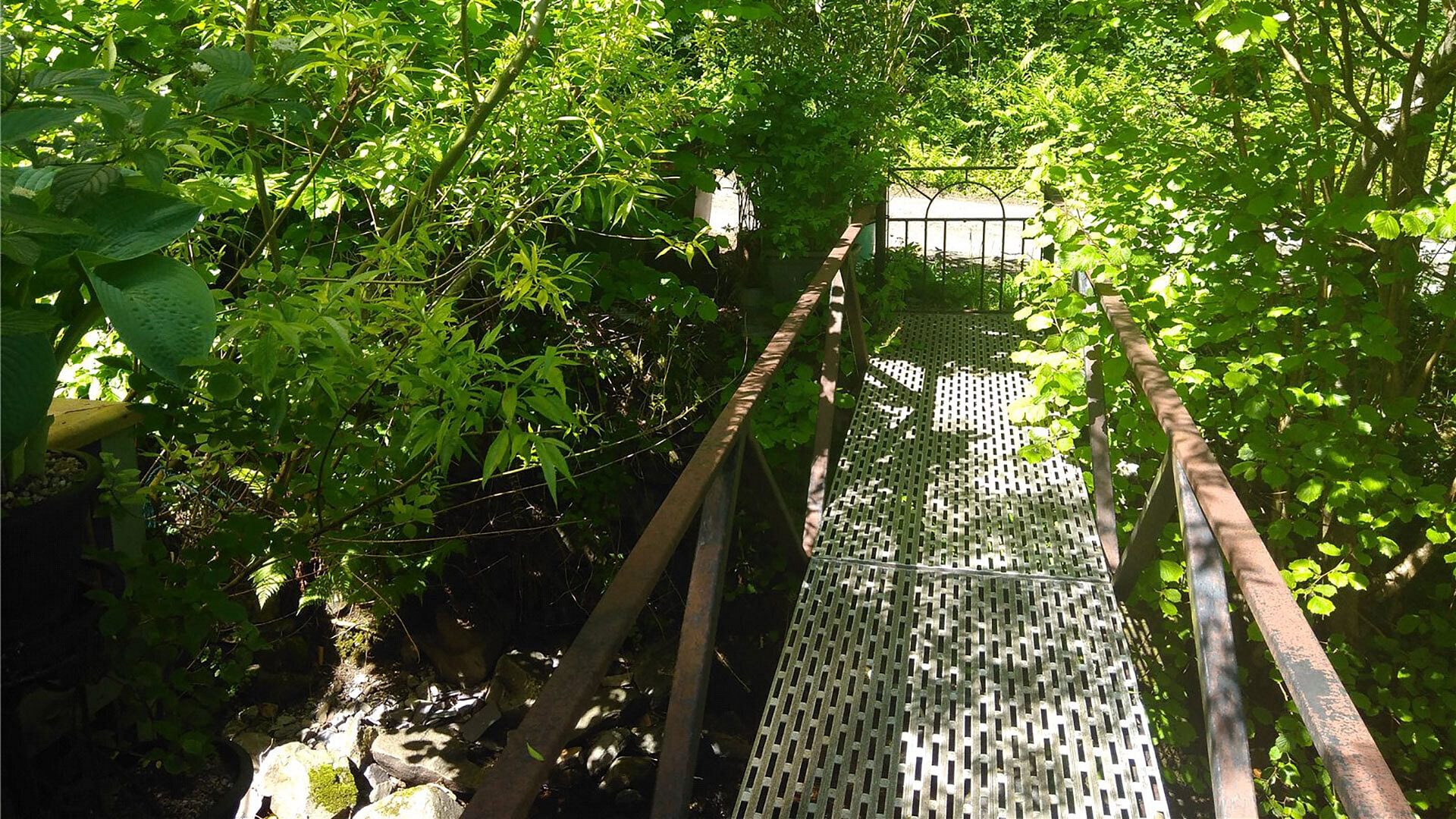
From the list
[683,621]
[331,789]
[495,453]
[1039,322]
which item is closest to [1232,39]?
[1039,322]

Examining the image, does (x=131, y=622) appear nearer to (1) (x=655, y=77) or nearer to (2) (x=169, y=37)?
(2) (x=169, y=37)

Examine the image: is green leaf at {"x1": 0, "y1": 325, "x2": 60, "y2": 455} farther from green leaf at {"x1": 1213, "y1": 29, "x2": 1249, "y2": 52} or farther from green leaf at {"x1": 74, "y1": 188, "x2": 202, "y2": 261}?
green leaf at {"x1": 1213, "y1": 29, "x2": 1249, "y2": 52}

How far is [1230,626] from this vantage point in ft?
6.75

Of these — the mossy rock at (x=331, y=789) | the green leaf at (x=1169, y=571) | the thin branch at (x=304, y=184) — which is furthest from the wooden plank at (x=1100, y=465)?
the mossy rock at (x=331, y=789)

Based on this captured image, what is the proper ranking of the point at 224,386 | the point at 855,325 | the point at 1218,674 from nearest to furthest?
the point at 224,386 < the point at 1218,674 < the point at 855,325

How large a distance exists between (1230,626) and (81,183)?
198 centimetres

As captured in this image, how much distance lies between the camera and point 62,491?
5.71 feet

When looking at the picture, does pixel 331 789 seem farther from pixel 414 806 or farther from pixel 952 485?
pixel 952 485

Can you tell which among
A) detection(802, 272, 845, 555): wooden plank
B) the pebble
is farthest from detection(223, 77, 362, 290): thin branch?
detection(802, 272, 845, 555): wooden plank

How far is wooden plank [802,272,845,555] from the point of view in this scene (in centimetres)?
368

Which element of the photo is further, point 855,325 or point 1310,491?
point 855,325

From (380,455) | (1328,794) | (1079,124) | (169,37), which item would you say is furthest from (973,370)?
(169,37)

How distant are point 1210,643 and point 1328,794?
3.15 meters

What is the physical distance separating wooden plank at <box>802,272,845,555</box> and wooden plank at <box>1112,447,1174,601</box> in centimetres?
95
